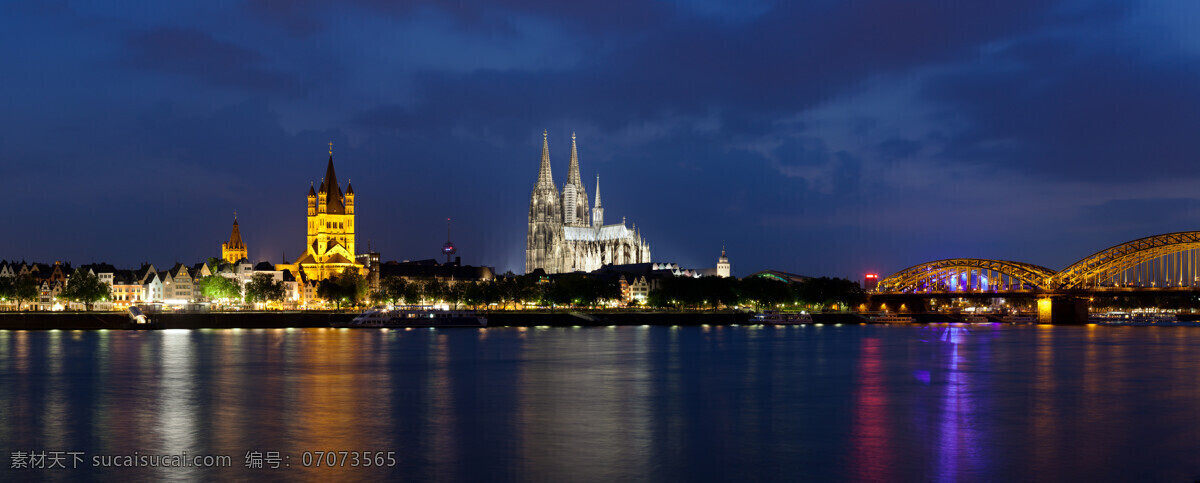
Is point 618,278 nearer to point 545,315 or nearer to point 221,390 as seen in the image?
point 545,315

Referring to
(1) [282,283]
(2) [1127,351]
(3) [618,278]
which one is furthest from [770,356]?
(3) [618,278]

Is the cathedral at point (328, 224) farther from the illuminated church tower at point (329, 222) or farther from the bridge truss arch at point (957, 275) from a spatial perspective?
the bridge truss arch at point (957, 275)

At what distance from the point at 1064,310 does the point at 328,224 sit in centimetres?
11425

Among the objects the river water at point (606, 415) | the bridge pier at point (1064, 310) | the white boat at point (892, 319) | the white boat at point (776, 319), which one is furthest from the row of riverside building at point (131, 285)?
the bridge pier at point (1064, 310)

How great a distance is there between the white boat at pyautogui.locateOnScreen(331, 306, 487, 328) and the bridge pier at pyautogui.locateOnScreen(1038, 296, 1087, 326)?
76802 mm

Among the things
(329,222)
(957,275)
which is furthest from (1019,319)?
(329,222)

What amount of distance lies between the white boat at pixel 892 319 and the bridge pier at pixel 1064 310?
61.7 feet

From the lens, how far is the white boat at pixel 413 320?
116062mm

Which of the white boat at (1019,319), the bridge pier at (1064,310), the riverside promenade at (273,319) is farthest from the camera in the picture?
the white boat at (1019,319)

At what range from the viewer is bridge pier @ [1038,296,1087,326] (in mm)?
138750

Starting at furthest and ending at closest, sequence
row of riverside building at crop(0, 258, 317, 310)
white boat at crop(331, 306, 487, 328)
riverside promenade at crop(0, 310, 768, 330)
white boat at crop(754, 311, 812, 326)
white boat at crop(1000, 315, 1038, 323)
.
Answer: white boat at crop(1000, 315, 1038, 323), white boat at crop(754, 311, 812, 326), row of riverside building at crop(0, 258, 317, 310), white boat at crop(331, 306, 487, 328), riverside promenade at crop(0, 310, 768, 330)

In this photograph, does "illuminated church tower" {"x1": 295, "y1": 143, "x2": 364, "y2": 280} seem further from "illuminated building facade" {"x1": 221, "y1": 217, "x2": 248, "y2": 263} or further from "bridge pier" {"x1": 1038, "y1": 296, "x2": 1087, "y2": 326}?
"bridge pier" {"x1": 1038, "y1": 296, "x2": 1087, "y2": 326}

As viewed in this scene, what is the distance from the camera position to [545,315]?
12262 centimetres

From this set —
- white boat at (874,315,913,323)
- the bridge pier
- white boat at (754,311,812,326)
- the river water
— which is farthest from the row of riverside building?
the bridge pier
